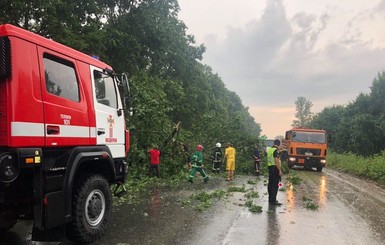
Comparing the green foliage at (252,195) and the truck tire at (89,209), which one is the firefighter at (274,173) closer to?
the green foliage at (252,195)

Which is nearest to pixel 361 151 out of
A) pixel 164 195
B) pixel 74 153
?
pixel 164 195

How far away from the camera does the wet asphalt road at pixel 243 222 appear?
638cm

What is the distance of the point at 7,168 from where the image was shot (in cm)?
446

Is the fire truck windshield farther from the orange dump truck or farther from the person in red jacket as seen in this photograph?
the person in red jacket

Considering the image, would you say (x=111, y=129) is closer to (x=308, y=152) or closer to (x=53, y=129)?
(x=53, y=129)

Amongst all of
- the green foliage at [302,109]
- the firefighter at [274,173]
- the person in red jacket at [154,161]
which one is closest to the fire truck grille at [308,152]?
the person in red jacket at [154,161]

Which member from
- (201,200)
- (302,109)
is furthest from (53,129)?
(302,109)

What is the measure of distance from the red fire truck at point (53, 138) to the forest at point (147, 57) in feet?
22.1

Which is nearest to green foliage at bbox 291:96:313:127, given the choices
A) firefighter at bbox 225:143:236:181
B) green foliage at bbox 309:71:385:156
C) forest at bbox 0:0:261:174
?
green foliage at bbox 309:71:385:156

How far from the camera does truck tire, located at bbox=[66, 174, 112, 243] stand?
5.60m

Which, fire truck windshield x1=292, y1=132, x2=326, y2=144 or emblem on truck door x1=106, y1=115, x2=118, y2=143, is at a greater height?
emblem on truck door x1=106, y1=115, x2=118, y2=143

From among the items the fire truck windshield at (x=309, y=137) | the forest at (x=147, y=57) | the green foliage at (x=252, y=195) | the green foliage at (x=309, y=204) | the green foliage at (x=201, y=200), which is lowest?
the green foliage at (x=309, y=204)

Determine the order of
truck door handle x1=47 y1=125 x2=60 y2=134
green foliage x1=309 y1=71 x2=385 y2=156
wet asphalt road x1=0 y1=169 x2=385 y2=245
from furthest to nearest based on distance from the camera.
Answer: green foliage x1=309 y1=71 x2=385 y2=156, wet asphalt road x1=0 y1=169 x2=385 y2=245, truck door handle x1=47 y1=125 x2=60 y2=134

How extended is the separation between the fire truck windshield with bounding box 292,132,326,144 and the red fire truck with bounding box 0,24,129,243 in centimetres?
1829
